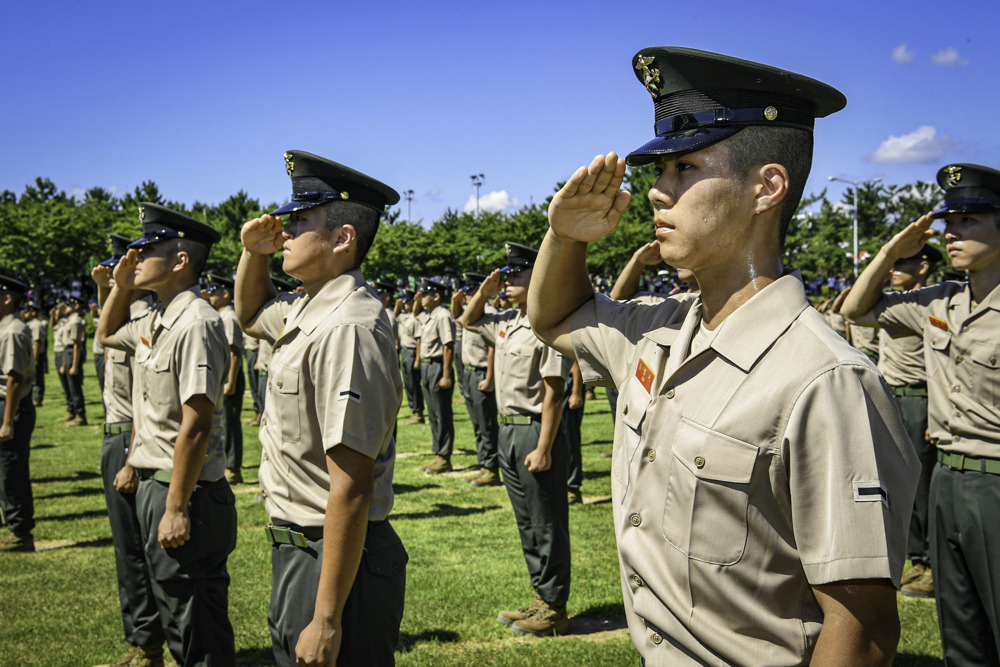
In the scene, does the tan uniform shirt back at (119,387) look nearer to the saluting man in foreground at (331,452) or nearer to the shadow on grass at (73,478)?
the saluting man in foreground at (331,452)

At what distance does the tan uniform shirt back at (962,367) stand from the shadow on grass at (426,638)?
3.48 metres

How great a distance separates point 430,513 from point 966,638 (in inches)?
249

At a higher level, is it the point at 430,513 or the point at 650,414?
the point at 650,414

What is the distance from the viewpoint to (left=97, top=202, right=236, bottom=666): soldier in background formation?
13.9 ft

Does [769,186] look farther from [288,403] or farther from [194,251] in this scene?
[194,251]

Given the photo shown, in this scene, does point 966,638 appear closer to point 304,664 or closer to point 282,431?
point 304,664

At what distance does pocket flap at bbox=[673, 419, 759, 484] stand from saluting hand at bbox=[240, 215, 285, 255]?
99.0 inches

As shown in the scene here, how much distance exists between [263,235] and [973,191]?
3.84 meters

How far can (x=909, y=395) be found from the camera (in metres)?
8.16

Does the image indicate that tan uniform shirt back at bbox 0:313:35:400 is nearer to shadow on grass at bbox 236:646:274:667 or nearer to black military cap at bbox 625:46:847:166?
shadow on grass at bbox 236:646:274:667

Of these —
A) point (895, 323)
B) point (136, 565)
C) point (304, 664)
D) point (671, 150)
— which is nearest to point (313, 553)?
point (304, 664)

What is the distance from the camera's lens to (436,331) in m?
14.3

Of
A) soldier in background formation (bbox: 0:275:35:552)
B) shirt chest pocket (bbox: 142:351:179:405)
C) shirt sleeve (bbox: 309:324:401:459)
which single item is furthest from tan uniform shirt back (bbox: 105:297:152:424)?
shirt sleeve (bbox: 309:324:401:459)

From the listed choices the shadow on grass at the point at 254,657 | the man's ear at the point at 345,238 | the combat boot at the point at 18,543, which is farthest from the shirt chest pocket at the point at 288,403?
the combat boot at the point at 18,543
